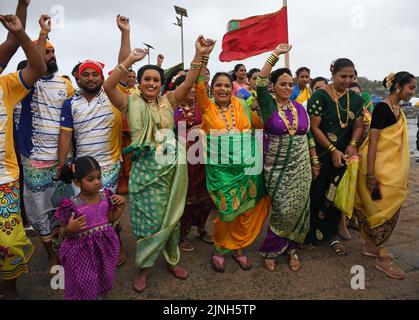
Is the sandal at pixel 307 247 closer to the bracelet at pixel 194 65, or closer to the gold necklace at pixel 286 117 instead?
the gold necklace at pixel 286 117

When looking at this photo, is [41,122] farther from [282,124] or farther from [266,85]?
[282,124]

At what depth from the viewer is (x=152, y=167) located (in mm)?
2957

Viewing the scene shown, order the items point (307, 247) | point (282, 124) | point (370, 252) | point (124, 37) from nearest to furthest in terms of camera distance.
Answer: point (124, 37)
point (282, 124)
point (370, 252)
point (307, 247)

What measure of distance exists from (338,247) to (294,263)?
0.67 meters

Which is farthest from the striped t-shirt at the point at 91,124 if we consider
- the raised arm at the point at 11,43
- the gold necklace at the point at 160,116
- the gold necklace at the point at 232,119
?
the gold necklace at the point at 232,119

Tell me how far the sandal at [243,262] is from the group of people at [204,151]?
15 mm

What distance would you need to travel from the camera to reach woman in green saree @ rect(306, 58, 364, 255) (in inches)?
137

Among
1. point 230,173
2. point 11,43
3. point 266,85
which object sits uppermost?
point 11,43

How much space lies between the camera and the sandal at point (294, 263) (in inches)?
131

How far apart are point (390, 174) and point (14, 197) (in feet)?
11.1

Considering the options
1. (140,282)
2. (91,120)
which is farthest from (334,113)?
(140,282)

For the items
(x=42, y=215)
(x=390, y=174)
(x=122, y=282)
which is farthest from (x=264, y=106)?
(x=42, y=215)

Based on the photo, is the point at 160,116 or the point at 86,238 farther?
the point at 160,116
